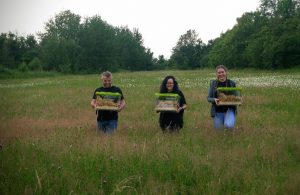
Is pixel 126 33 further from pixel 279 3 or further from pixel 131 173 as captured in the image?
pixel 131 173

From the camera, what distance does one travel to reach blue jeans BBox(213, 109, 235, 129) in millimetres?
9695

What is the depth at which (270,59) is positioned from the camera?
6025cm

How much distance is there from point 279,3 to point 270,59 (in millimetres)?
19640

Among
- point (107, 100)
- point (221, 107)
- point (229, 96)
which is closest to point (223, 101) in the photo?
point (229, 96)

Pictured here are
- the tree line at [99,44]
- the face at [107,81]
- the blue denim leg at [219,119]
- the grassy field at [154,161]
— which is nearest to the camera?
the grassy field at [154,161]

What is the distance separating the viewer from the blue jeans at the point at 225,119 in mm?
9695

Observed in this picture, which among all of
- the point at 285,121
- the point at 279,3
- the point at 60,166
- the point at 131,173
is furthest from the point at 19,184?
the point at 279,3

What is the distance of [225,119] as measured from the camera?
32.3ft

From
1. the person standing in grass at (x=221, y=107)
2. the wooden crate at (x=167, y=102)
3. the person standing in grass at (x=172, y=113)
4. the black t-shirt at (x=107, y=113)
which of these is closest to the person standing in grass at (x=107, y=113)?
the black t-shirt at (x=107, y=113)

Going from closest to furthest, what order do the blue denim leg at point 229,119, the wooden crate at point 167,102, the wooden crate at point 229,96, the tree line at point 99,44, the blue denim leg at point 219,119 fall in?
1. the wooden crate at point 167,102
2. the wooden crate at point 229,96
3. the blue denim leg at point 229,119
4. the blue denim leg at point 219,119
5. the tree line at point 99,44

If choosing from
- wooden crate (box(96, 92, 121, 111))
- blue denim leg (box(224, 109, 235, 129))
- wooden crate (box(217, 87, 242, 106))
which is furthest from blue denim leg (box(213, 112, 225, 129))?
wooden crate (box(96, 92, 121, 111))

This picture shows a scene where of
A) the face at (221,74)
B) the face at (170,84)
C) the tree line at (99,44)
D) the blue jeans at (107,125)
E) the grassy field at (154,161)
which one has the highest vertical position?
the tree line at (99,44)

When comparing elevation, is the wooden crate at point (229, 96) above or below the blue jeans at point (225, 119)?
above

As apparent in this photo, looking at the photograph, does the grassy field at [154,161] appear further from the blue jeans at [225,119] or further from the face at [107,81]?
the face at [107,81]
